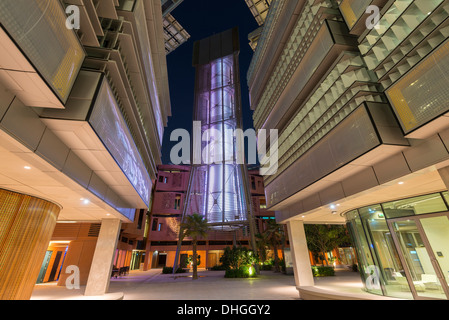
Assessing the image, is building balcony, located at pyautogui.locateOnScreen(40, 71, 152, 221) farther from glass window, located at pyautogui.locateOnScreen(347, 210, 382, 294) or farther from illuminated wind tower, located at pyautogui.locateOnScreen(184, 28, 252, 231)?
illuminated wind tower, located at pyautogui.locateOnScreen(184, 28, 252, 231)

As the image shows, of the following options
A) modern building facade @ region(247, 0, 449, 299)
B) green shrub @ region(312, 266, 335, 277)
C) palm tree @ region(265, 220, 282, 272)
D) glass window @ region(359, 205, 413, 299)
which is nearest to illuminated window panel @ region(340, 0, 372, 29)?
modern building facade @ region(247, 0, 449, 299)

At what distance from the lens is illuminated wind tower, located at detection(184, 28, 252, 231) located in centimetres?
3234

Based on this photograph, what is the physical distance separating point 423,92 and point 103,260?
48.1 feet

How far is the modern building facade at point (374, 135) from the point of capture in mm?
5402

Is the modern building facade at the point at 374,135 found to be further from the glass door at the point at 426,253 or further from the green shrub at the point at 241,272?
the green shrub at the point at 241,272

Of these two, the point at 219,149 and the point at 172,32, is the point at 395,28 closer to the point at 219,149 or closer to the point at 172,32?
the point at 219,149

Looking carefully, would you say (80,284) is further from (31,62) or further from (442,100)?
(442,100)

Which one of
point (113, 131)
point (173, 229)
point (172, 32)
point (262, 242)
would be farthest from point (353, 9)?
point (172, 32)

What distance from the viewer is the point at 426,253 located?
8.05 meters

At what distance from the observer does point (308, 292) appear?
10008 mm

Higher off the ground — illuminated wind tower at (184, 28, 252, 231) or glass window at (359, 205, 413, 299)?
illuminated wind tower at (184, 28, 252, 231)

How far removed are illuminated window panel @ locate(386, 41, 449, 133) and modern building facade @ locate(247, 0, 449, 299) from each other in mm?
23

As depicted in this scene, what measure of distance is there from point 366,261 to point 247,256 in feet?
53.1
